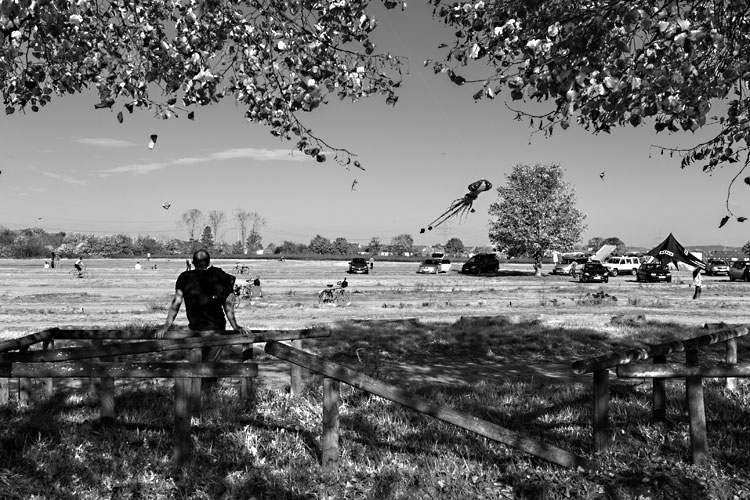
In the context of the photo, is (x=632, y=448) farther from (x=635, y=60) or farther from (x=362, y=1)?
(x=362, y=1)

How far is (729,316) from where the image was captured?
69.1 ft

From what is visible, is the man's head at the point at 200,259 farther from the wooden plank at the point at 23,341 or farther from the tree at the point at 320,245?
the tree at the point at 320,245

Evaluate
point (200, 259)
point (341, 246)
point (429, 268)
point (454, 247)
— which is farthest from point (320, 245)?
point (200, 259)

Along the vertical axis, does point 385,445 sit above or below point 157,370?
below

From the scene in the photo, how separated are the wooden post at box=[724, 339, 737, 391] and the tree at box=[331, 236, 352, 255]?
108 m

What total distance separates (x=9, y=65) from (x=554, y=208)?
52.1m

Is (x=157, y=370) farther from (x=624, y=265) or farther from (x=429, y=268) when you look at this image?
(x=624, y=265)

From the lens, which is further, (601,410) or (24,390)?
(24,390)

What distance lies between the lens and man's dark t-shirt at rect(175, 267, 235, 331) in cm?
695

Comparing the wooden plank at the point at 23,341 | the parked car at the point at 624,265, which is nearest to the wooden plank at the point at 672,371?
the wooden plank at the point at 23,341

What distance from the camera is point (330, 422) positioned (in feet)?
14.5

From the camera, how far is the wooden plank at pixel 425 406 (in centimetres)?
404

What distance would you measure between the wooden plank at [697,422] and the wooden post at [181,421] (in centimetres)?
399

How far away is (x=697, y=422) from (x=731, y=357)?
2969 mm
